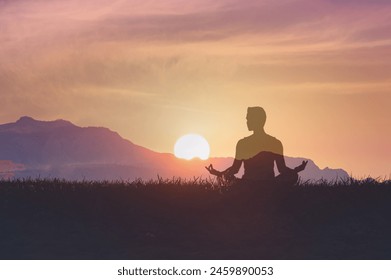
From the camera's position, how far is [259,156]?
15156mm

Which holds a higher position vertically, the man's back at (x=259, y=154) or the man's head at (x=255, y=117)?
the man's head at (x=255, y=117)

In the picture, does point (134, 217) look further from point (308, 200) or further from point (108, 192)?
point (308, 200)

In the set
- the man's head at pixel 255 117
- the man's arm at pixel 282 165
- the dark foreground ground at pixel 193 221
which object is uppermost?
the man's head at pixel 255 117

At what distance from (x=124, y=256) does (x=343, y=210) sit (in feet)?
18.0

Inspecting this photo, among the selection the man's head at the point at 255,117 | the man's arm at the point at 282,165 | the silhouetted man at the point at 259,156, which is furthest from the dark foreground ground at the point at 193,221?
the man's head at the point at 255,117

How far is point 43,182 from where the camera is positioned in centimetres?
1788

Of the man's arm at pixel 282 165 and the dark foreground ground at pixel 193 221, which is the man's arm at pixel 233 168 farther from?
the man's arm at pixel 282 165

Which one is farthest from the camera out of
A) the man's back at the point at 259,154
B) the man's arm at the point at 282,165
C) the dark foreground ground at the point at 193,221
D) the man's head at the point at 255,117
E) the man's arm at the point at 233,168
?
the man's arm at the point at 233,168

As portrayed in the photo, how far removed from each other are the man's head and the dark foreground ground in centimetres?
171

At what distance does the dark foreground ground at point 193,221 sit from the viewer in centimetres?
1395

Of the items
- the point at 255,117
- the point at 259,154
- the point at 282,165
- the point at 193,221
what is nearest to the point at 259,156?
the point at 259,154

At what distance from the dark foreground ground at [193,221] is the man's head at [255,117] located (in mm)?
1710

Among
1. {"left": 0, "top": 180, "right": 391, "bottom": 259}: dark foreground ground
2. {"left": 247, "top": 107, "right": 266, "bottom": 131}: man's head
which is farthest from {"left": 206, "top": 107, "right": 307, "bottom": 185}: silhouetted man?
{"left": 0, "top": 180, "right": 391, "bottom": 259}: dark foreground ground

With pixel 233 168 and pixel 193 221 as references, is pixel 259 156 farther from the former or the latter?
pixel 193 221
